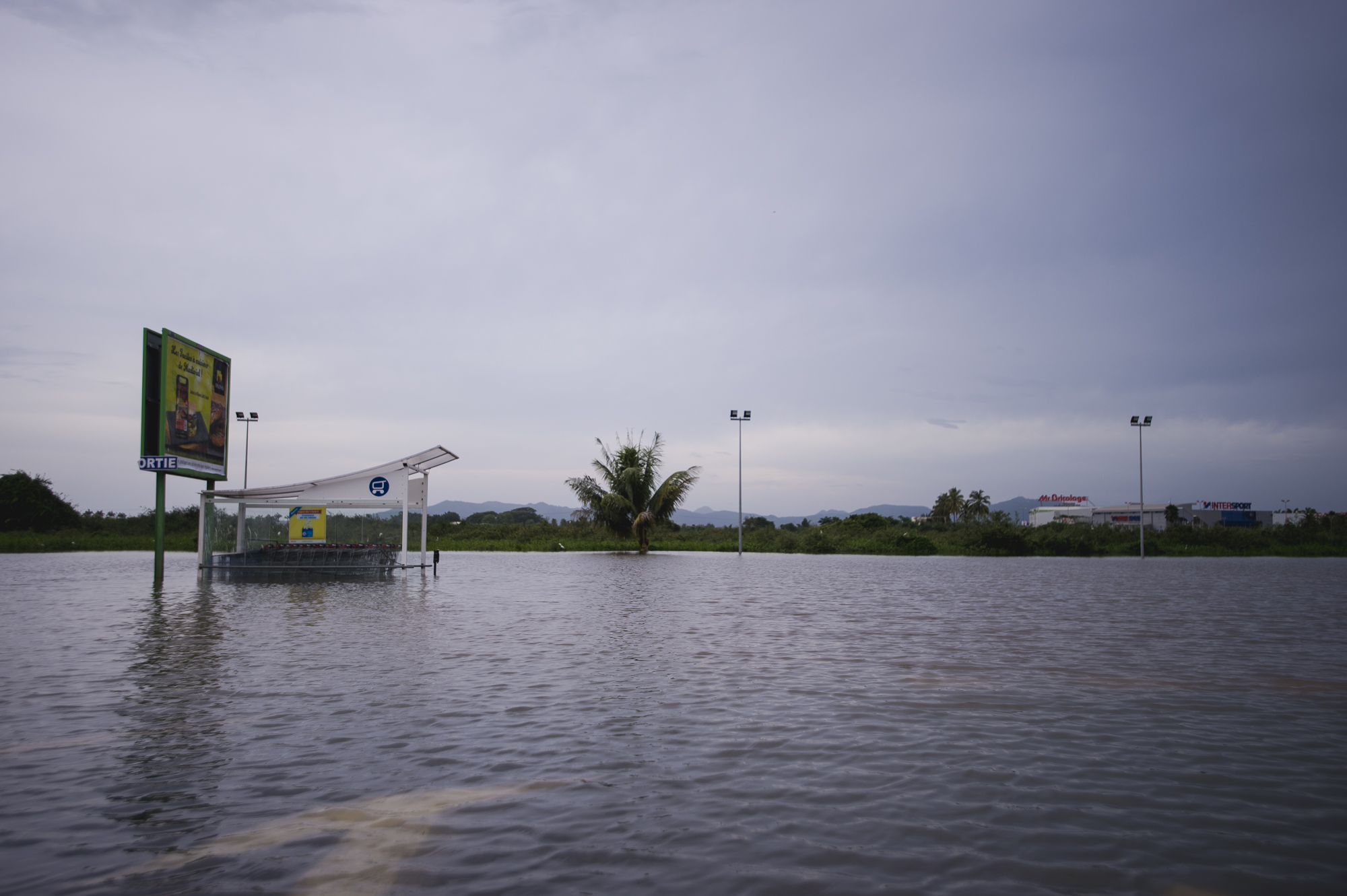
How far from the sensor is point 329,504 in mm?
26391

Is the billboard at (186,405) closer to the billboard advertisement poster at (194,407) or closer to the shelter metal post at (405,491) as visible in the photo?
the billboard advertisement poster at (194,407)

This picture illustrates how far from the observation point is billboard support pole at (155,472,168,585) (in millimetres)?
22250

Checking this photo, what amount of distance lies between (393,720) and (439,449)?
2018 cm

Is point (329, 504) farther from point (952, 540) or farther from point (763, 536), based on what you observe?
point (952, 540)

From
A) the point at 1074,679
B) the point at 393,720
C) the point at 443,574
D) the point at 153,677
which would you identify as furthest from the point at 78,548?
the point at 1074,679

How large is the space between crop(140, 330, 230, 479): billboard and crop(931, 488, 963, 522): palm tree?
89.3 meters

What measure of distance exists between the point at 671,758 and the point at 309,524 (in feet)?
79.3

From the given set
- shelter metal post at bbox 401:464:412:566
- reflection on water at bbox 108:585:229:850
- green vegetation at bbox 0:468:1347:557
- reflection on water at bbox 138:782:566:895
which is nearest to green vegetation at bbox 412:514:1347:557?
A: green vegetation at bbox 0:468:1347:557

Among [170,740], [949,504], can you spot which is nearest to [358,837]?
[170,740]

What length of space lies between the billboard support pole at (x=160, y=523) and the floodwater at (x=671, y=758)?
8.68 metres

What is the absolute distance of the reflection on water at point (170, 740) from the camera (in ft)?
15.7

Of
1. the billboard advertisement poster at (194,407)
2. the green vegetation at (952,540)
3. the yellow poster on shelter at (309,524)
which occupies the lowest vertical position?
the green vegetation at (952,540)

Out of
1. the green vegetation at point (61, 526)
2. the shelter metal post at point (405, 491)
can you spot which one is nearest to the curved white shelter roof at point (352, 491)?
the shelter metal post at point (405, 491)

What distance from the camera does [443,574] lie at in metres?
28.0
